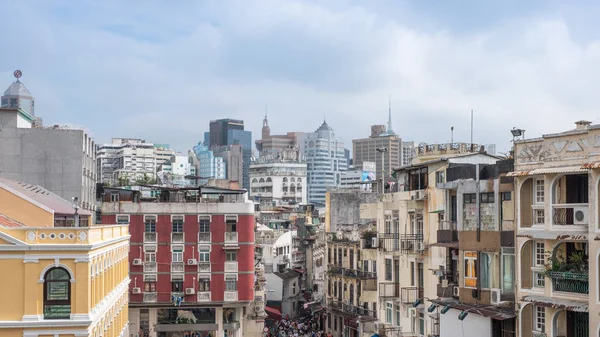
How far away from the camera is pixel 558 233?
27.5 m

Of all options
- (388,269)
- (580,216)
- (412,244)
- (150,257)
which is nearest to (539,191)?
(580,216)

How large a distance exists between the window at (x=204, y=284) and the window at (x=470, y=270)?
3037cm

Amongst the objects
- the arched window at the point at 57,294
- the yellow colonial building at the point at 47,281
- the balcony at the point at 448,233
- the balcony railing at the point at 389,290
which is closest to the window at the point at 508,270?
the balcony at the point at 448,233

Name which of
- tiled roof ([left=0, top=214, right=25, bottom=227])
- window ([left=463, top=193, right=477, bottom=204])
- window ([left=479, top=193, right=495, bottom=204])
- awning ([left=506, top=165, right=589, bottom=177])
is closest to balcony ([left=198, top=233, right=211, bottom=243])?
tiled roof ([left=0, top=214, right=25, bottom=227])

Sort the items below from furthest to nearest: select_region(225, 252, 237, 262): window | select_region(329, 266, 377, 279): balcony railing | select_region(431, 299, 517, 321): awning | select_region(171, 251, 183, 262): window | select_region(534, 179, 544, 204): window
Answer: select_region(329, 266, 377, 279): balcony railing → select_region(225, 252, 237, 262): window → select_region(171, 251, 183, 262): window → select_region(431, 299, 517, 321): awning → select_region(534, 179, 544, 204): window

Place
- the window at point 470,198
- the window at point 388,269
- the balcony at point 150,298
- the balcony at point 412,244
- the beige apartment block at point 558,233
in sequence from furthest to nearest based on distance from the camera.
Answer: the balcony at point 150,298 → the window at point 388,269 → the balcony at point 412,244 → the window at point 470,198 → the beige apartment block at point 558,233

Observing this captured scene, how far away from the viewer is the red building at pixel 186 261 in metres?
59.9

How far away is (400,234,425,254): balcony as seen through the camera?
4041cm

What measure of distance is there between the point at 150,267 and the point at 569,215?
1493 inches

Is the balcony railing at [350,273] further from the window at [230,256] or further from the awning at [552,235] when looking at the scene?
the awning at [552,235]

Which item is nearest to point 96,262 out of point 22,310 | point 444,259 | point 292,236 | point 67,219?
point 22,310

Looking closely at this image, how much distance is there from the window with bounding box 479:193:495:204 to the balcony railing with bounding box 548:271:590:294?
4793mm

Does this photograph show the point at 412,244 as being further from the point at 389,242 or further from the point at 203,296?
the point at 203,296

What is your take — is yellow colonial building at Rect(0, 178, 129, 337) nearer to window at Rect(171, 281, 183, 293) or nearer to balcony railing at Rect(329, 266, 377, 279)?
window at Rect(171, 281, 183, 293)
